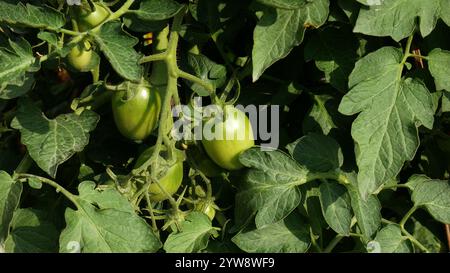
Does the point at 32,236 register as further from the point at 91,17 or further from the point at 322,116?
the point at 322,116

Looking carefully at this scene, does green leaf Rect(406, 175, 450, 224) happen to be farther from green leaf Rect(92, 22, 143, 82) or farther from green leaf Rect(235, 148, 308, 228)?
green leaf Rect(92, 22, 143, 82)

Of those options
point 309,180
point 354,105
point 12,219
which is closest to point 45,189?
point 12,219

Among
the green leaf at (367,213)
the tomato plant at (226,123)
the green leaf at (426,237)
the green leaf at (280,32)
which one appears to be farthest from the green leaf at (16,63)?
the green leaf at (426,237)

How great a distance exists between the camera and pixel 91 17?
1.06 meters

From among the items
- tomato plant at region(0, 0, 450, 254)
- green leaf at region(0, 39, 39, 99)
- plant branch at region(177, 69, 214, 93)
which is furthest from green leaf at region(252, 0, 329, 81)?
green leaf at region(0, 39, 39, 99)

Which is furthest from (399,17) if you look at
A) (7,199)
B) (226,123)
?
(7,199)

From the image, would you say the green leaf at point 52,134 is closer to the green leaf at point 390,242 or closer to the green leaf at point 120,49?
the green leaf at point 120,49

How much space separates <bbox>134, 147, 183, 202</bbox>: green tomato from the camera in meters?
1.09

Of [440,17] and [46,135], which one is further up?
[440,17]

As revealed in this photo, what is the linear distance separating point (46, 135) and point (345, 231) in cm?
51

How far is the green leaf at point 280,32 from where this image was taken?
3.41ft
